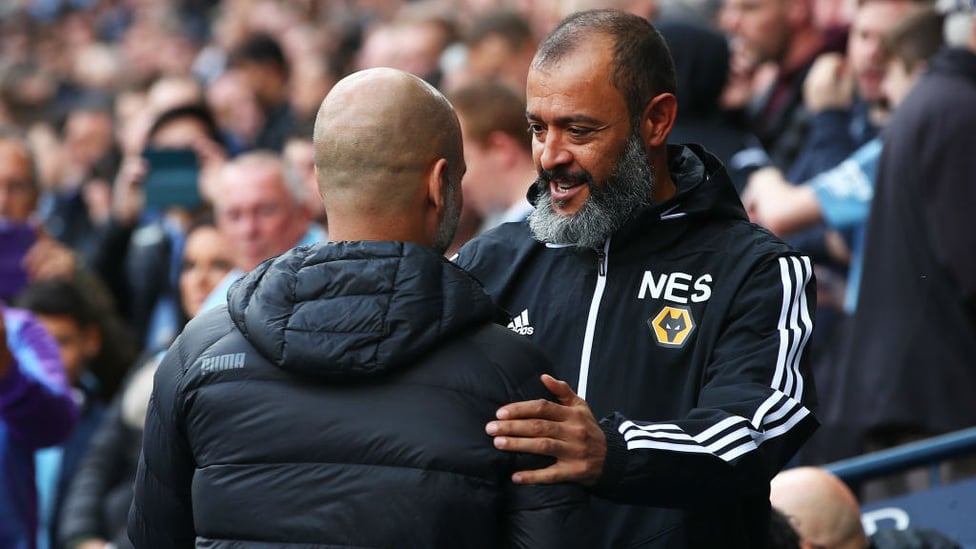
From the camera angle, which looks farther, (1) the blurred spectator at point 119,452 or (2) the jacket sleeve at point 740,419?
(1) the blurred spectator at point 119,452

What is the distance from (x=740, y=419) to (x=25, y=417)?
2732 millimetres

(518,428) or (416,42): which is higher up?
(416,42)

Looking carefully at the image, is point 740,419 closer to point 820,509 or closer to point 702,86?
point 820,509

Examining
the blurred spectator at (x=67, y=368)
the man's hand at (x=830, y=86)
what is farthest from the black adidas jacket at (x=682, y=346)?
the blurred spectator at (x=67, y=368)

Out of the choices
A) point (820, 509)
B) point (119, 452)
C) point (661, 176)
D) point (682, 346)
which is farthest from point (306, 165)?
point (682, 346)

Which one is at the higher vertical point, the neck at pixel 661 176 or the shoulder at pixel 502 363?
the neck at pixel 661 176

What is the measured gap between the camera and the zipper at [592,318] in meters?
3.46

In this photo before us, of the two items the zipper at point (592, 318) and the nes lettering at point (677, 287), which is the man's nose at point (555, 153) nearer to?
the zipper at point (592, 318)

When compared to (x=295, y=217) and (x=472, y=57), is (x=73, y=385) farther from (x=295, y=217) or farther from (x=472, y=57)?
(x=472, y=57)

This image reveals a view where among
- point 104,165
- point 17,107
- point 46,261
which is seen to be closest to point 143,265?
point 46,261

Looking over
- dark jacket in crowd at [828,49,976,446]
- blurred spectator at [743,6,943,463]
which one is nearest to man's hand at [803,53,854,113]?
blurred spectator at [743,6,943,463]

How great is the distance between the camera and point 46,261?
26.5 feet

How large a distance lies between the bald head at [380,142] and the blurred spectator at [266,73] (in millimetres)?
7912

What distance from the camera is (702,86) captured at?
5926 millimetres
